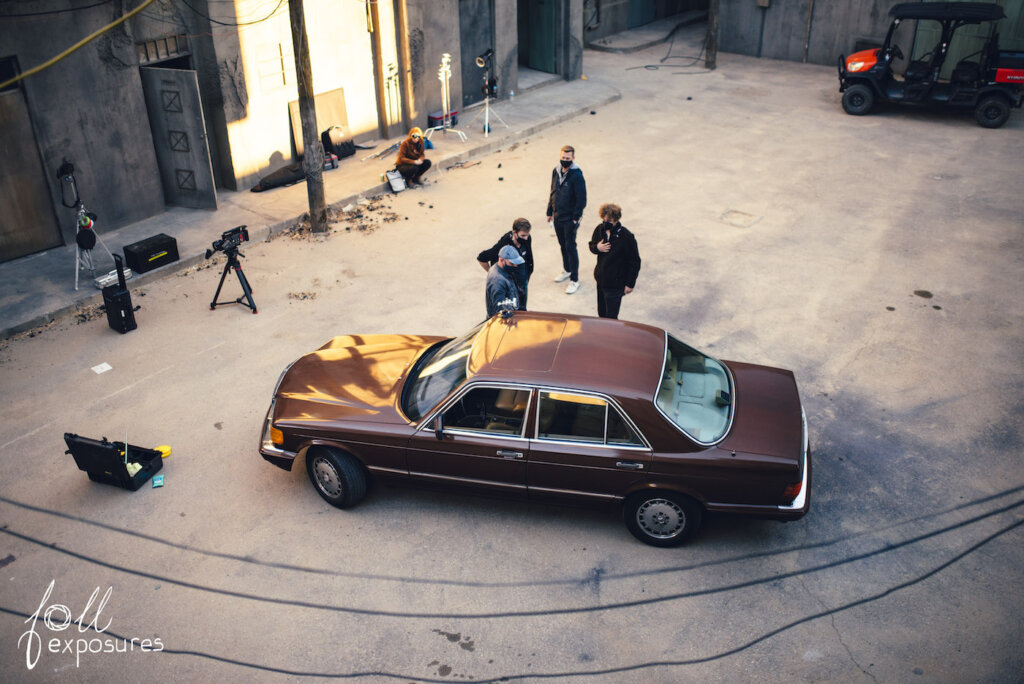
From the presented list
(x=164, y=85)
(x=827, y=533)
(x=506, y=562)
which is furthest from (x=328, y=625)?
(x=164, y=85)

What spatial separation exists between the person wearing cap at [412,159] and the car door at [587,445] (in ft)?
29.8

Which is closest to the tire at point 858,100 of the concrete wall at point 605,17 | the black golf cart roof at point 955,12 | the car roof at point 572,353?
the black golf cart roof at point 955,12

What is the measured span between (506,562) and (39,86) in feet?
31.8

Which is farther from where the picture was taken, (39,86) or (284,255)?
(284,255)

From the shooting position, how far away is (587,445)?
251 inches

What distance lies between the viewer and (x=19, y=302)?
10.4 meters

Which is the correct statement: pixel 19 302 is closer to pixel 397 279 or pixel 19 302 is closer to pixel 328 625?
pixel 397 279

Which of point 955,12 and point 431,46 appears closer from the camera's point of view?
point 955,12

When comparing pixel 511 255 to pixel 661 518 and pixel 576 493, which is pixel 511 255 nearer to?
pixel 576 493

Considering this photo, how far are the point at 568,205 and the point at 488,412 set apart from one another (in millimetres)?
4754

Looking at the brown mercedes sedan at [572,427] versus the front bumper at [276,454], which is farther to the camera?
the front bumper at [276,454]

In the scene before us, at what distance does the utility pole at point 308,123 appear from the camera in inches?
446

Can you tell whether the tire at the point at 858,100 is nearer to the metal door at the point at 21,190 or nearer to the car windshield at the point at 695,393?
the car windshield at the point at 695,393

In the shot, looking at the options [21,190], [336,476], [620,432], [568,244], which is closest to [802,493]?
[620,432]
